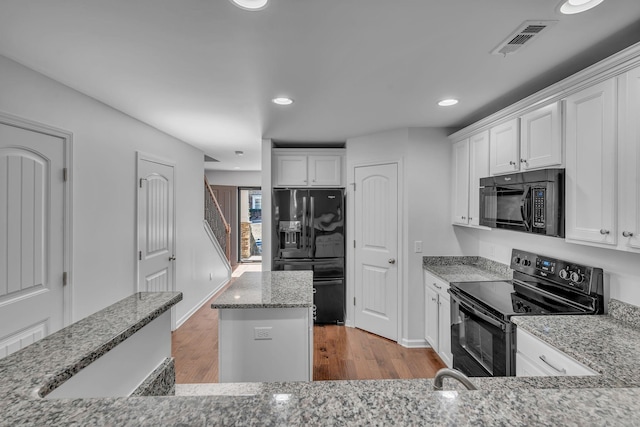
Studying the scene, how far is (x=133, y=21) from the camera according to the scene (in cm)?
145

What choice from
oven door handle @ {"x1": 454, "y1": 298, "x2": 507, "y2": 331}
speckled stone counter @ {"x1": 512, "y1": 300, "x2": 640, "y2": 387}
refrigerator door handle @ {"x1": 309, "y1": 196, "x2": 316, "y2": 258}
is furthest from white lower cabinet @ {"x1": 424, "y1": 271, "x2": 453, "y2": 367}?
refrigerator door handle @ {"x1": 309, "y1": 196, "x2": 316, "y2": 258}

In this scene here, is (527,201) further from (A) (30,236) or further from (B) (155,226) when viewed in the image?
(B) (155,226)

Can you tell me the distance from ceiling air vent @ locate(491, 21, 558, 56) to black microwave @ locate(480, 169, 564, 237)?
0.77m

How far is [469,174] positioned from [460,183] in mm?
192

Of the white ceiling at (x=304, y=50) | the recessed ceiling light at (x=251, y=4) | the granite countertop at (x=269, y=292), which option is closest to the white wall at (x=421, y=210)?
the white ceiling at (x=304, y=50)

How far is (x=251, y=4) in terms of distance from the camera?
52.2 inches

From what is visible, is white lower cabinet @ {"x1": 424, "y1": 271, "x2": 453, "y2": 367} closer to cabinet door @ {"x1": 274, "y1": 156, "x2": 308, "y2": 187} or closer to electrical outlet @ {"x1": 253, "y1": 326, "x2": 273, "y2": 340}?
electrical outlet @ {"x1": 253, "y1": 326, "x2": 273, "y2": 340}

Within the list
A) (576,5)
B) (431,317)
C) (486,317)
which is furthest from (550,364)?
(431,317)

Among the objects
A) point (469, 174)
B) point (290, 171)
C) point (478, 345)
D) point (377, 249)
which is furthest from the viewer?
point (290, 171)

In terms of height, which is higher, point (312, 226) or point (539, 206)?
point (539, 206)

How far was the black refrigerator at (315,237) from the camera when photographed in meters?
4.04

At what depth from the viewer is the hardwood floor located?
2.93m

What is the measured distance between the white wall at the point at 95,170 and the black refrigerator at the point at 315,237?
1.57 metres

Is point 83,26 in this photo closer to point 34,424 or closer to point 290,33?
point 290,33
